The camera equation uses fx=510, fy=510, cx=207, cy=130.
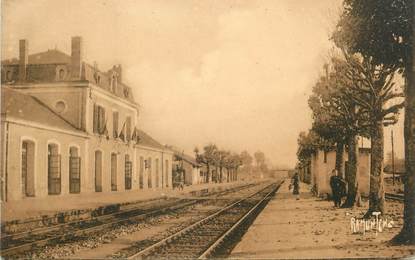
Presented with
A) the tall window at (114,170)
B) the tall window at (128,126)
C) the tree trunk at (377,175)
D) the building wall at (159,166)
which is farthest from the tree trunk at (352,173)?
the building wall at (159,166)

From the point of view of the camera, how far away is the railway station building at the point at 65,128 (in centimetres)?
1398

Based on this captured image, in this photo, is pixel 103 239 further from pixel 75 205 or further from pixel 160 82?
pixel 75 205

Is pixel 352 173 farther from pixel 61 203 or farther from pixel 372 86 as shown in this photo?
pixel 61 203

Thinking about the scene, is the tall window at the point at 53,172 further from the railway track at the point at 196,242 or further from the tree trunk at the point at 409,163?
the tree trunk at the point at 409,163

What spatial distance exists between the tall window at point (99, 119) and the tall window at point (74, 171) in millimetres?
2064

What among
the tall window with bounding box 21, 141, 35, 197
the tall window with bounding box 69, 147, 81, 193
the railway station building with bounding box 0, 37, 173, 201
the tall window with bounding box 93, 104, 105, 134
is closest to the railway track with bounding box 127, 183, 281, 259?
the railway station building with bounding box 0, 37, 173, 201

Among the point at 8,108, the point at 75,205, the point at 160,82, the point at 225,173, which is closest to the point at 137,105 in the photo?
the point at 160,82

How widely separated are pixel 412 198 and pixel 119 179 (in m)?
15.1

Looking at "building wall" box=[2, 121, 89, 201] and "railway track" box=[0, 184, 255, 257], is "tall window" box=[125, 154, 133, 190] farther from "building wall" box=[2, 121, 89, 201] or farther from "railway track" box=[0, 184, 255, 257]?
"railway track" box=[0, 184, 255, 257]


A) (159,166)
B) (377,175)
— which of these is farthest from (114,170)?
(159,166)

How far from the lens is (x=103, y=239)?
38.0ft

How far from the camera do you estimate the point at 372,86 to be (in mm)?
13992

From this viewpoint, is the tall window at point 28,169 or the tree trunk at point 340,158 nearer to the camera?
the tall window at point 28,169

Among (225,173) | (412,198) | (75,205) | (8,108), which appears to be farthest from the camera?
(225,173)
